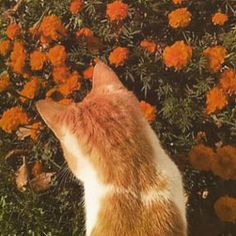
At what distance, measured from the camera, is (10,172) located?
4.16 meters

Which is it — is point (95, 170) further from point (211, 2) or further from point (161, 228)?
point (211, 2)

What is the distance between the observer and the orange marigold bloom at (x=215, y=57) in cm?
390

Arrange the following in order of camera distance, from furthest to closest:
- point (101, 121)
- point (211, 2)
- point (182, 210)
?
1. point (211, 2)
2. point (182, 210)
3. point (101, 121)

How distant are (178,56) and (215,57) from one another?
0.70 feet

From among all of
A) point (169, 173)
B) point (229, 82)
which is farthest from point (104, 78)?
point (229, 82)

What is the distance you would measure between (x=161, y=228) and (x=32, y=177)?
109 centimetres

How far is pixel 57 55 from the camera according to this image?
12.9 ft

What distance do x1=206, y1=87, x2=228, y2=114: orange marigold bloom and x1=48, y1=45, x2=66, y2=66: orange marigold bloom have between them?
2.48 ft

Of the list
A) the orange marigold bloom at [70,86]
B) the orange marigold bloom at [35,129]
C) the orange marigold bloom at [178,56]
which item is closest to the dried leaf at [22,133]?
the orange marigold bloom at [35,129]

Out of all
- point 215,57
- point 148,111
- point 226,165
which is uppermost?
point 215,57

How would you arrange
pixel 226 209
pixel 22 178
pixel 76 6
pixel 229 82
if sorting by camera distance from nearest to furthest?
pixel 226 209 < pixel 229 82 < pixel 76 6 < pixel 22 178

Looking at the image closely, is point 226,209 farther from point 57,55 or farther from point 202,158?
point 57,55

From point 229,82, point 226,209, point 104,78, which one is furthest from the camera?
point 229,82

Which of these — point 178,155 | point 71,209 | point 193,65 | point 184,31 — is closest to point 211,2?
point 184,31
